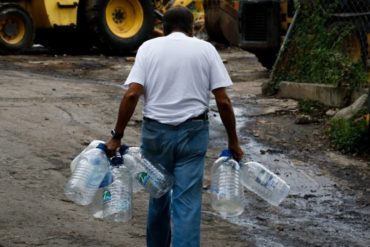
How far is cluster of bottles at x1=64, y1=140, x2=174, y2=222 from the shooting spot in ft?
17.5

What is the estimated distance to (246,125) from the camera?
11.0 meters

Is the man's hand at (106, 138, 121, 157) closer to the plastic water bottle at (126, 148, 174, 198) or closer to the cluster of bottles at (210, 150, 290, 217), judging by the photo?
the plastic water bottle at (126, 148, 174, 198)

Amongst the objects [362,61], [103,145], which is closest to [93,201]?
[103,145]

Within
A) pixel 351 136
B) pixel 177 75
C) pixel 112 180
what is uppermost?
pixel 177 75

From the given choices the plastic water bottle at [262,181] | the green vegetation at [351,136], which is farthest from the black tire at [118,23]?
the plastic water bottle at [262,181]

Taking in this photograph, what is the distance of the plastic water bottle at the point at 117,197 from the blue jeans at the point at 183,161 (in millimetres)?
205

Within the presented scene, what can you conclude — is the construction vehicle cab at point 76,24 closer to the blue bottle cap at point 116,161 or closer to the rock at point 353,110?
the rock at point 353,110

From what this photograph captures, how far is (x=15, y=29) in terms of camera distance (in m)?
18.0

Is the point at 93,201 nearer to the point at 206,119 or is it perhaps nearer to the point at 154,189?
the point at 154,189

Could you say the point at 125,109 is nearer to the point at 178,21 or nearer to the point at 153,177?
the point at 153,177

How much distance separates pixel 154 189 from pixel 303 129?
18.5 ft

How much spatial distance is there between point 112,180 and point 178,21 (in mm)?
1032

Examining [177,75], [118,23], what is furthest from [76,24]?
[177,75]

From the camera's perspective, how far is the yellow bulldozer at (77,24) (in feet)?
58.9
